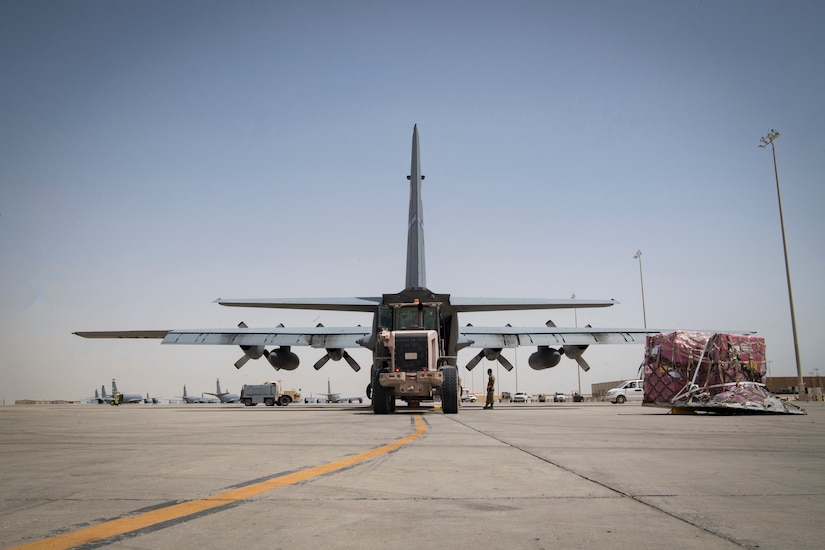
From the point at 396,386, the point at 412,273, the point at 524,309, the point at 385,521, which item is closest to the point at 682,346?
the point at 524,309

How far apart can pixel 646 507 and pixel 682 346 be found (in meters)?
17.6

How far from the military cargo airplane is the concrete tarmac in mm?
12305

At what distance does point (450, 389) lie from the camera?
68.7 feet

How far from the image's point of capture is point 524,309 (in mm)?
24906

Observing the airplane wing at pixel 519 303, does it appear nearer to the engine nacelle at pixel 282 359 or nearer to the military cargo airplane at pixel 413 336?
the military cargo airplane at pixel 413 336

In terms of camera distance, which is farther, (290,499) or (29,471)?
(29,471)

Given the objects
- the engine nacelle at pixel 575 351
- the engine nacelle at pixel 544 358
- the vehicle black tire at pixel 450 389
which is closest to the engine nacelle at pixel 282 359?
the engine nacelle at pixel 544 358

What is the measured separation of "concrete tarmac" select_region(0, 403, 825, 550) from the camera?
3270mm

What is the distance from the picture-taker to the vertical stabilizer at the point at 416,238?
29438 millimetres

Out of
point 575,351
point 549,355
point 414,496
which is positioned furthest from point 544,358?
point 414,496

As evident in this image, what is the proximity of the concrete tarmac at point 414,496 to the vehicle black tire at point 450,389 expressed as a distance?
40.2ft

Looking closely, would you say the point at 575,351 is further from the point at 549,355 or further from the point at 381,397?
the point at 381,397

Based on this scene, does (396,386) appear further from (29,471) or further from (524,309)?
(29,471)

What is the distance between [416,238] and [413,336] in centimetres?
997
